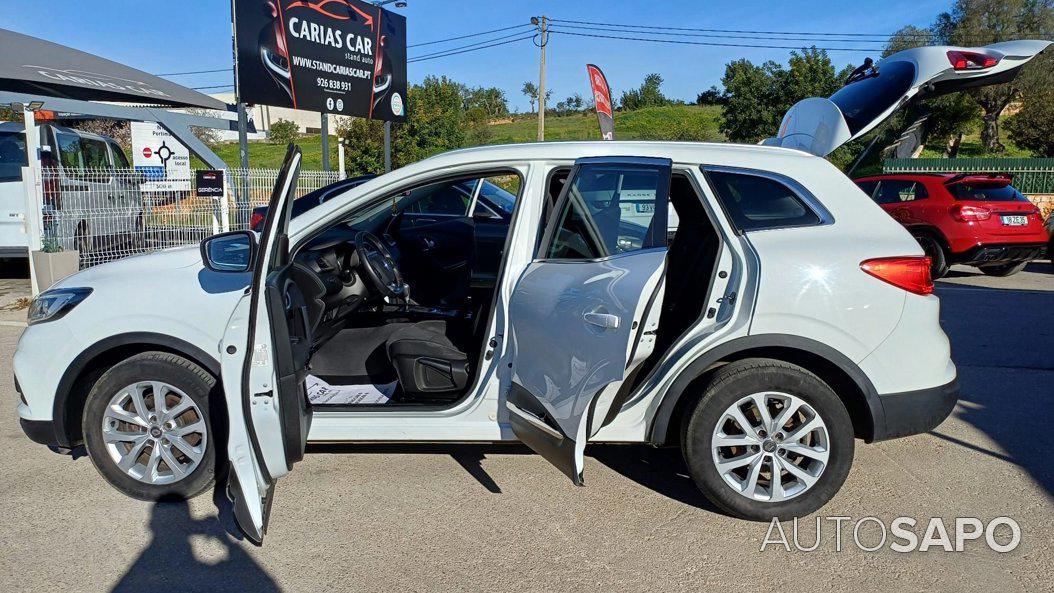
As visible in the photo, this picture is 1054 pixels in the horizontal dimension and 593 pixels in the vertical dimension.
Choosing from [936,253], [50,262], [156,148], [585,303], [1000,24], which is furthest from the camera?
[1000,24]

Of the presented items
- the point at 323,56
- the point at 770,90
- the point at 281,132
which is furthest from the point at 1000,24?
the point at 281,132

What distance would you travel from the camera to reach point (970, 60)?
4.39 metres

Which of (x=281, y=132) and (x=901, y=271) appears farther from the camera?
(x=281, y=132)

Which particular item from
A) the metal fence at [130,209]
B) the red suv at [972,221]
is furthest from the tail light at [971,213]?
the metal fence at [130,209]

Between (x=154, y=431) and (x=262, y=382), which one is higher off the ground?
(x=262, y=382)

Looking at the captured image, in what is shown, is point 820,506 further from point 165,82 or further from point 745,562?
point 165,82

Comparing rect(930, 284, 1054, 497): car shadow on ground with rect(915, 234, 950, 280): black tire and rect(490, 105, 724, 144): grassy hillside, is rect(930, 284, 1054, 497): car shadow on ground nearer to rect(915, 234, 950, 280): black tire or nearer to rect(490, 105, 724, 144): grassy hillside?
rect(915, 234, 950, 280): black tire

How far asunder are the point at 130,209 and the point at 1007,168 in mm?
20178

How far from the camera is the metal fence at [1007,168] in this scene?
17.4 meters

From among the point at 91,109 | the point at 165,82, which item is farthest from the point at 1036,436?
the point at 165,82

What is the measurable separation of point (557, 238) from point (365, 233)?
149cm

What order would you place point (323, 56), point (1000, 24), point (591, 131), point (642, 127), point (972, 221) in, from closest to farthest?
point (972, 221) < point (323, 56) < point (1000, 24) < point (591, 131) < point (642, 127)

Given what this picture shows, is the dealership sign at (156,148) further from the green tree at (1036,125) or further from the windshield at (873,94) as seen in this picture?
the green tree at (1036,125)

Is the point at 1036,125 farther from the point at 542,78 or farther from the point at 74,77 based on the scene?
the point at 74,77
